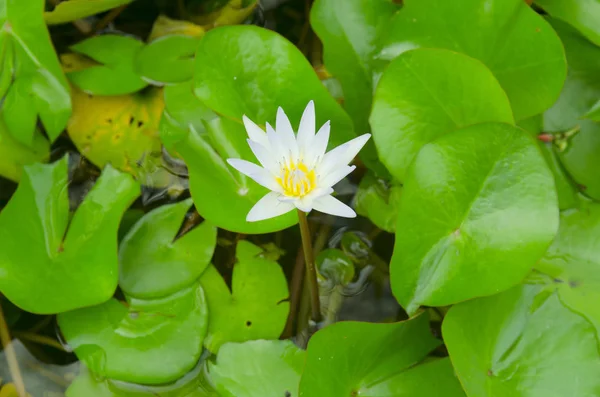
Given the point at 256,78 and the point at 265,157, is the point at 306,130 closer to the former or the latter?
the point at 265,157

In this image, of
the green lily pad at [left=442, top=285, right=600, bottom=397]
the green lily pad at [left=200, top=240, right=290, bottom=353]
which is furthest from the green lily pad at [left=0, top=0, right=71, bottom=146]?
the green lily pad at [left=442, top=285, right=600, bottom=397]

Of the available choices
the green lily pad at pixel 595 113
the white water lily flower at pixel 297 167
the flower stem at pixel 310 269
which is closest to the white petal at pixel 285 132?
the white water lily flower at pixel 297 167

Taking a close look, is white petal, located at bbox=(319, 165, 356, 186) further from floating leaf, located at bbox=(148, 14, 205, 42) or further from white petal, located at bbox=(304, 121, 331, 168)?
floating leaf, located at bbox=(148, 14, 205, 42)

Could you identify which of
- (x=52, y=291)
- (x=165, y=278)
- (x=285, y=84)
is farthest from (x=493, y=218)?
(x=52, y=291)

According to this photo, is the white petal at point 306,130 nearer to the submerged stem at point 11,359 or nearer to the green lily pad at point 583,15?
the green lily pad at point 583,15

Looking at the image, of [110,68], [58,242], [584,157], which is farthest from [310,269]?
[110,68]
